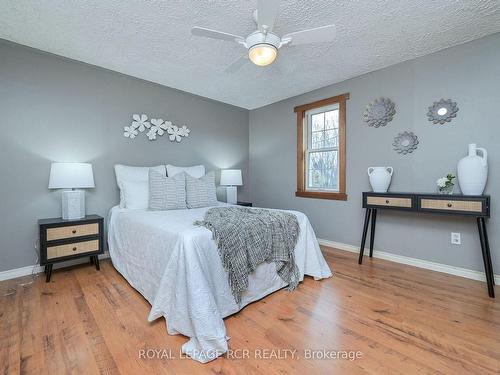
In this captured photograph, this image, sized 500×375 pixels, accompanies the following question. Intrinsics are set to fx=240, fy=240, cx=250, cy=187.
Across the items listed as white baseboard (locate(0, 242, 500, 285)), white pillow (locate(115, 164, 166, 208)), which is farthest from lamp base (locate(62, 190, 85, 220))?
white baseboard (locate(0, 242, 500, 285))

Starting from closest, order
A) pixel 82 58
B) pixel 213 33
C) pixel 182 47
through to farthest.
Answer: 1. pixel 213 33
2. pixel 182 47
3. pixel 82 58

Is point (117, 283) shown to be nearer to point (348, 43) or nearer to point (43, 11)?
point (43, 11)

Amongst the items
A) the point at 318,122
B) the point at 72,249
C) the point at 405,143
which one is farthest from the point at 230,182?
the point at 405,143

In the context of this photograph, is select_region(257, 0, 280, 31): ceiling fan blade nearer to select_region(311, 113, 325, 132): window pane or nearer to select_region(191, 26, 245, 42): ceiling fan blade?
select_region(191, 26, 245, 42): ceiling fan blade

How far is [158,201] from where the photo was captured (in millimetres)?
2766

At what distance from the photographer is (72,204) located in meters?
2.55

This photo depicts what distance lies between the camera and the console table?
2.09 metres

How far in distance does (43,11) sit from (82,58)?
2.58 ft

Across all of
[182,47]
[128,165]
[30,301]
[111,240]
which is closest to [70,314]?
[30,301]

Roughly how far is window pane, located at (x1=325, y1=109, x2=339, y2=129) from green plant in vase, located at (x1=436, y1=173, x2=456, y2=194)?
153 cm

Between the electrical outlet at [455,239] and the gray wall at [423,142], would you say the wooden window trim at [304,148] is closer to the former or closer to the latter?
the gray wall at [423,142]

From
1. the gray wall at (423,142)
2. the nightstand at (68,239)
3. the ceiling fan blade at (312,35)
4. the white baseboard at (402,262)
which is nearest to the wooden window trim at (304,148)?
the gray wall at (423,142)

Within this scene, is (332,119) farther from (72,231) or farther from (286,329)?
(72,231)

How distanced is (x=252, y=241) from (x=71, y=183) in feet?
6.54
